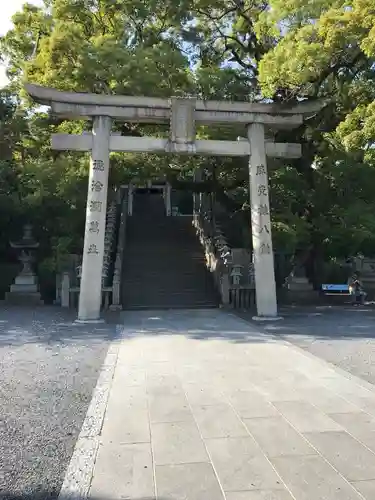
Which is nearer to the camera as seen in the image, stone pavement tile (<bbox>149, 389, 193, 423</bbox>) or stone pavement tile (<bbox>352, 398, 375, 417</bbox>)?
stone pavement tile (<bbox>149, 389, 193, 423</bbox>)

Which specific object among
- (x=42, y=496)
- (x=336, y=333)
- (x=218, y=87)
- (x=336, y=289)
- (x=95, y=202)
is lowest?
(x=42, y=496)

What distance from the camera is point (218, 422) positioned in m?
4.14

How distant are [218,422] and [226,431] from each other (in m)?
0.23

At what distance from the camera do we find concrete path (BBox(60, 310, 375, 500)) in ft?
9.84

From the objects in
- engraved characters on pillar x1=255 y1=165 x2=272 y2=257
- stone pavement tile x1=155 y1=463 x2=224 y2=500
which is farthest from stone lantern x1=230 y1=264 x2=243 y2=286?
stone pavement tile x1=155 y1=463 x2=224 y2=500

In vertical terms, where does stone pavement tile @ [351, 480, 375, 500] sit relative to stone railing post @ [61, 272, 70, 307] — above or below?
below

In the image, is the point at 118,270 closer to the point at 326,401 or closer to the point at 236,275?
the point at 236,275

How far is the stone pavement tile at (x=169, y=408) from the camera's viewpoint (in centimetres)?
427

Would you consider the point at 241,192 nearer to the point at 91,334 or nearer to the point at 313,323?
the point at 313,323

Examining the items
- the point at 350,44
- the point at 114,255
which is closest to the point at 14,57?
the point at 114,255

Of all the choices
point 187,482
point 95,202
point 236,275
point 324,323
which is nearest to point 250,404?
point 187,482

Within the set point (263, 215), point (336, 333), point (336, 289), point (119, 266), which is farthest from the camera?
point (336, 289)

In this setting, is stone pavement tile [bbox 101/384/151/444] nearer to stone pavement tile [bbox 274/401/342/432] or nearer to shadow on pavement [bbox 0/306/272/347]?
stone pavement tile [bbox 274/401/342/432]

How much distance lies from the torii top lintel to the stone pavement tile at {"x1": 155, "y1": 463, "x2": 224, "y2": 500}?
944cm
